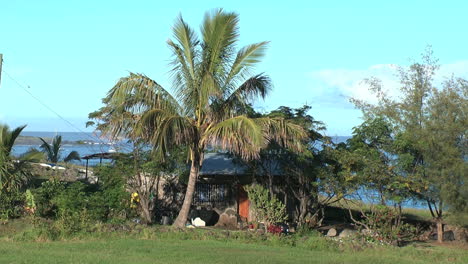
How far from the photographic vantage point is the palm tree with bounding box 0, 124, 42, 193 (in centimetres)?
1875

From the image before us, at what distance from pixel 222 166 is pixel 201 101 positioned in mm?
6209

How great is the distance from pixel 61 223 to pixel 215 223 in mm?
7958

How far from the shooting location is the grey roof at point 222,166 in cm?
2122

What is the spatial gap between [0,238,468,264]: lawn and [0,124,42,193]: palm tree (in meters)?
4.33

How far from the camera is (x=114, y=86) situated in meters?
16.8

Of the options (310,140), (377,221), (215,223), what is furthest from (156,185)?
(377,221)

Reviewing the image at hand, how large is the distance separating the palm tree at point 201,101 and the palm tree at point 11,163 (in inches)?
142

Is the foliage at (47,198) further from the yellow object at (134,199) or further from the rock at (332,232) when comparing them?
the rock at (332,232)

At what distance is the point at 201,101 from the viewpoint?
16.9 meters

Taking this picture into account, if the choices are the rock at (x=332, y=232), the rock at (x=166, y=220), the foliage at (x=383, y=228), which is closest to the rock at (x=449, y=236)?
the foliage at (x=383, y=228)

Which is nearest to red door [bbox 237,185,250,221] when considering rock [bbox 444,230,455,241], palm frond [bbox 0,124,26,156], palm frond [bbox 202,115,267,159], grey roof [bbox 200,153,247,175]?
grey roof [bbox 200,153,247,175]

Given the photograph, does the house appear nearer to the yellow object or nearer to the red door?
the red door

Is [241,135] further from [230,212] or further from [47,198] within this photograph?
[47,198]

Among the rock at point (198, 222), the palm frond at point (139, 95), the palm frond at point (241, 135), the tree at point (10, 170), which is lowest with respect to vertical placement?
the rock at point (198, 222)
